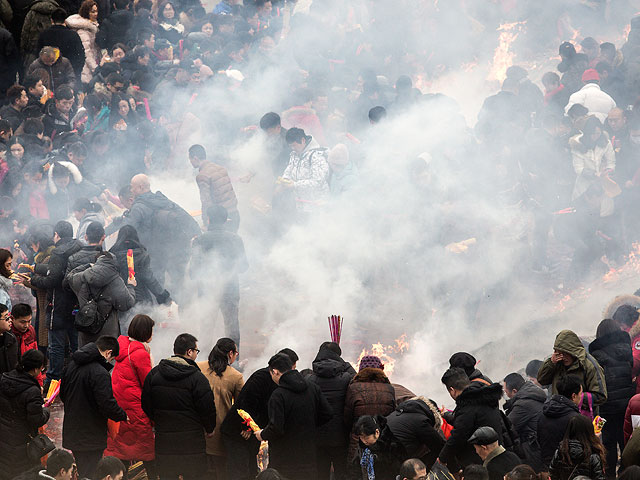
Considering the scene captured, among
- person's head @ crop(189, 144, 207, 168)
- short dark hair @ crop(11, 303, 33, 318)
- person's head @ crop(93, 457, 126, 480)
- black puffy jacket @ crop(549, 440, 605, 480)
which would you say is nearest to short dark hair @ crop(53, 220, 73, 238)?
short dark hair @ crop(11, 303, 33, 318)

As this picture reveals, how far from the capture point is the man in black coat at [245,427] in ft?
19.1

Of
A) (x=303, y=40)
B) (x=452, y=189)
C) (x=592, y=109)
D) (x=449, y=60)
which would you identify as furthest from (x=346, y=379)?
(x=449, y=60)

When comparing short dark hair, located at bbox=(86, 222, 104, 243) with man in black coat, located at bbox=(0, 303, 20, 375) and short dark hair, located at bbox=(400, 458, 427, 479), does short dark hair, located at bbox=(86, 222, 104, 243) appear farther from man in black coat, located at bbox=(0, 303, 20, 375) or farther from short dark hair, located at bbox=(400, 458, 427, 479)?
short dark hair, located at bbox=(400, 458, 427, 479)

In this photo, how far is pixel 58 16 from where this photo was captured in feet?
43.2

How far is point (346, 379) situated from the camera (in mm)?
5996

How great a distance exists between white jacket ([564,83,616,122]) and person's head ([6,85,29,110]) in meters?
7.40

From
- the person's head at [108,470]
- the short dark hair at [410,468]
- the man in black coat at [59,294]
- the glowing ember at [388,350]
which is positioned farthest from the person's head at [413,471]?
the glowing ember at [388,350]

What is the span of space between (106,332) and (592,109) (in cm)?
763

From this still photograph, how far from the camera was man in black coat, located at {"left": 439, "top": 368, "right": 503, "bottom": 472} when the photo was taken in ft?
17.3

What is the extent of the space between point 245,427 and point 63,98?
7298 millimetres

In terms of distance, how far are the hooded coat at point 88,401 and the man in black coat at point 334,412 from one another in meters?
1.36

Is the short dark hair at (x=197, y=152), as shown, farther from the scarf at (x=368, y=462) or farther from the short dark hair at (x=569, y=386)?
the short dark hair at (x=569, y=386)

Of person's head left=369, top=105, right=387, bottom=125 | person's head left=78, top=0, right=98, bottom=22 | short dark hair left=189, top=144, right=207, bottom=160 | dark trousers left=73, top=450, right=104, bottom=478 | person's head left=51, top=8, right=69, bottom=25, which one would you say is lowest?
dark trousers left=73, top=450, right=104, bottom=478

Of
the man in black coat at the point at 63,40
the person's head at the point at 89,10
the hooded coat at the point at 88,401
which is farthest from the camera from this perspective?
the person's head at the point at 89,10
